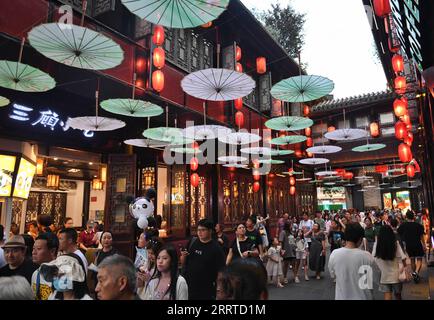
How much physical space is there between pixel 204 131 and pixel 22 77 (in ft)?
15.8

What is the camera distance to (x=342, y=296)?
4160mm

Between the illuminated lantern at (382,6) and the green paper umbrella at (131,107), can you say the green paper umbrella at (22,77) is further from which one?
the illuminated lantern at (382,6)

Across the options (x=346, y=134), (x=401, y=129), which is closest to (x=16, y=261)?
(x=346, y=134)

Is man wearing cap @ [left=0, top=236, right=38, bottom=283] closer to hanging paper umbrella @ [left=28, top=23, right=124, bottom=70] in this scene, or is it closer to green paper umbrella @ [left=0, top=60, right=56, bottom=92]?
green paper umbrella @ [left=0, top=60, right=56, bottom=92]

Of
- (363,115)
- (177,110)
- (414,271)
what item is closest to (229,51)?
(177,110)

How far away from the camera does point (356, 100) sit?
2039cm

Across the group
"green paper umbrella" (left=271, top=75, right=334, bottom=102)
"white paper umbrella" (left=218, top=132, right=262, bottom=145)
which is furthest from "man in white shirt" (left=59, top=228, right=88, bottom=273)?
"white paper umbrella" (left=218, top=132, right=262, bottom=145)

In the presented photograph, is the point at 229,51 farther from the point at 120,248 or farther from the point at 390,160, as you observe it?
the point at 390,160

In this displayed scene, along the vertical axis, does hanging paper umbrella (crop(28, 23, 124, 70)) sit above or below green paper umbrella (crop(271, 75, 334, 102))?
below

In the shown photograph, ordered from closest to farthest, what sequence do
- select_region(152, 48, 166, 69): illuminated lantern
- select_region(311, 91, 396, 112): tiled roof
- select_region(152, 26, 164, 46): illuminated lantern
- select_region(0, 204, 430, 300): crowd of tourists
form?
select_region(0, 204, 430, 300): crowd of tourists, select_region(152, 26, 164, 46): illuminated lantern, select_region(152, 48, 166, 69): illuminated lantern, select_region(311, 91, 396, 112): tiled roof

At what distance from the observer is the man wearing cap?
387cm

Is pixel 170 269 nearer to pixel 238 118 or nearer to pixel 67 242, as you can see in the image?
pixel 67 242

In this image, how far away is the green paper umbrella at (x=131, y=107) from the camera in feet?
23.0

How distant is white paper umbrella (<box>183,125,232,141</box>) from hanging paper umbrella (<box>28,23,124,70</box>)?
364 centimetres
